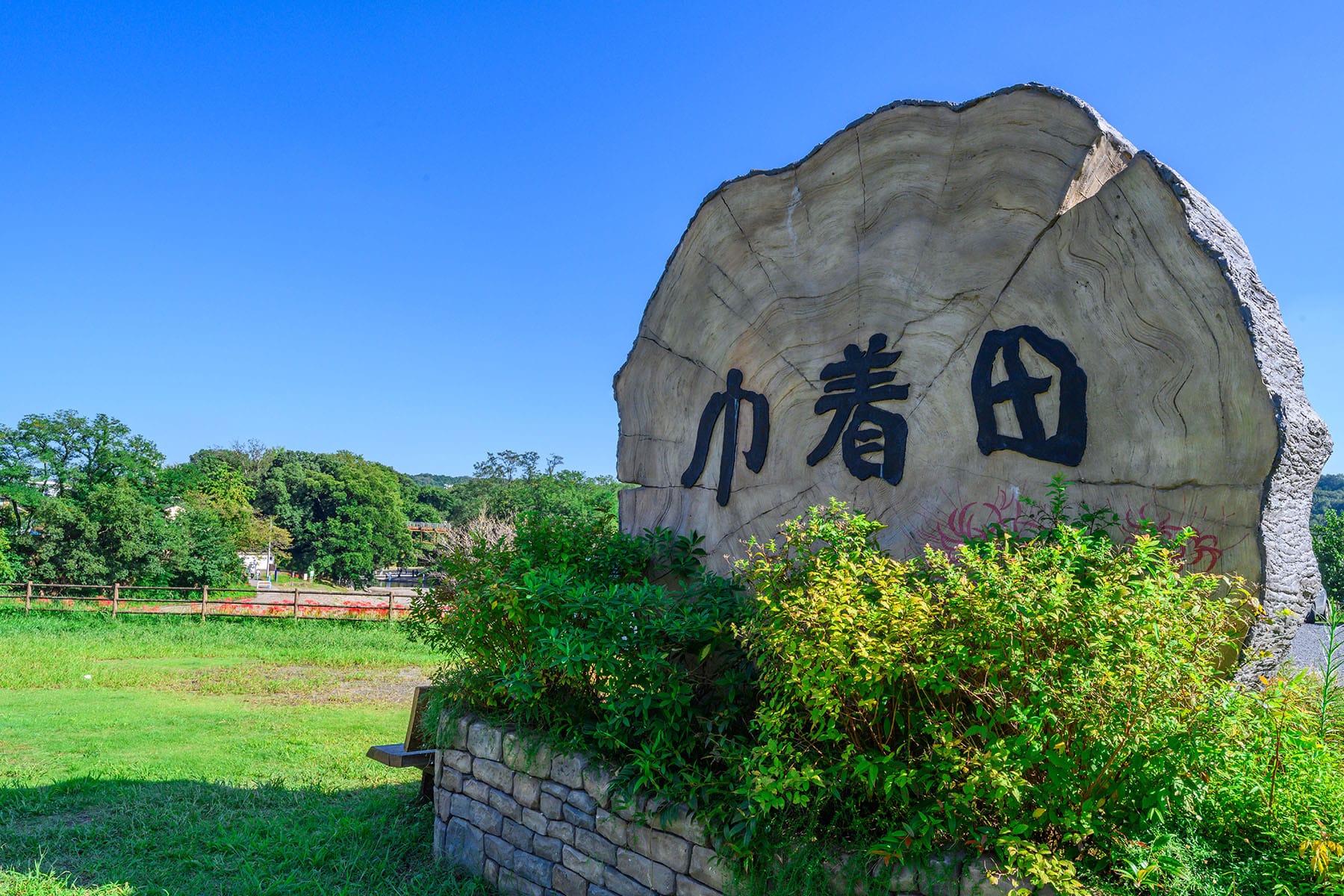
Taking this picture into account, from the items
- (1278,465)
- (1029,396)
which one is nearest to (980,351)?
(1029,396)

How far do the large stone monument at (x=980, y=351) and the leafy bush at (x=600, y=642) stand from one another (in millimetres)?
562

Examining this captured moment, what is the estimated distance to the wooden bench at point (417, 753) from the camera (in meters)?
4.48

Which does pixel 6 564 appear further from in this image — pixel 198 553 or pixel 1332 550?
pixel 1332 550

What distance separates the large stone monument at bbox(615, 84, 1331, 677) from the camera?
97.9 inches

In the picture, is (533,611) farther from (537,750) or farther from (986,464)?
(986,464)

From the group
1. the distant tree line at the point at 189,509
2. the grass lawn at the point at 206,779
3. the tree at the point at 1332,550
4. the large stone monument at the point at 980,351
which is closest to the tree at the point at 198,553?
the distant tree line at the point at 189,509

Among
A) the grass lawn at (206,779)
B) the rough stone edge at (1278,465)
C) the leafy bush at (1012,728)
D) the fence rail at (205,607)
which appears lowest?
the grass lawn at (206,779)

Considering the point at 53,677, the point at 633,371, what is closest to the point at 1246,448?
the point at 633,371

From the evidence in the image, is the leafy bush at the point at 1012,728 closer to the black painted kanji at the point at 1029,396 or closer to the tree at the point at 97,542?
the black painted kanji at the point at 1029,396

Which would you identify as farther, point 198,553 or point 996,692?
point 198,553

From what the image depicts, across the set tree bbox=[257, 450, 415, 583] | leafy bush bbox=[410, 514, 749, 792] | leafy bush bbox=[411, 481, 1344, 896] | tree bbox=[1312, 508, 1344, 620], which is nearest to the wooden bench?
leafy bush bbox=[410, 514, 749, 792]

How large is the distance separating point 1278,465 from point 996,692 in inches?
40.5

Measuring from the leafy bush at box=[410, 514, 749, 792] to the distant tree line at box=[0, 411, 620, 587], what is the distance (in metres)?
0.55

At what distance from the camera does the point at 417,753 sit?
4.54 m
